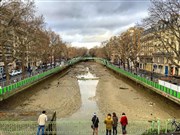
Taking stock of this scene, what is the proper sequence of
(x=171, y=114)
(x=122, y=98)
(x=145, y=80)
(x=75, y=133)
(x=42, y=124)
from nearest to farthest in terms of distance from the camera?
1. (x=42, y=124)
2. (x=75, y=133)
3. (x=171, y=114)
4. (x=122, y=98)
5. (x=145, y=80)

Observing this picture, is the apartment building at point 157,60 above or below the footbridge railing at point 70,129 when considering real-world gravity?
above

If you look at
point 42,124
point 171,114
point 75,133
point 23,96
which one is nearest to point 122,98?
point 171,114

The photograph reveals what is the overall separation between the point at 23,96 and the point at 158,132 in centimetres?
2612

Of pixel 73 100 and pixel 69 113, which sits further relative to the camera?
pixel 73 100

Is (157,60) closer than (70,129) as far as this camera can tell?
No

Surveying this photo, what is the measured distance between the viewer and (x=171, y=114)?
25844 mm

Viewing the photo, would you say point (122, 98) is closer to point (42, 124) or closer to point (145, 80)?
point (145, 80)

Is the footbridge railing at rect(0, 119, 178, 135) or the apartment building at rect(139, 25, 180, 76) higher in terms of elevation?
the apartment building at rect(139, 25, 180, 76)

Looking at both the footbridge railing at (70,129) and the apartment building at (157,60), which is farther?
the apartment building at (157,60)

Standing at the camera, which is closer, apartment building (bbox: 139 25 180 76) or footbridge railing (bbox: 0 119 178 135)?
footbridge railing (bbox: 0 119 178 135)

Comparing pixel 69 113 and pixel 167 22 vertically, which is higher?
pixel 167 22

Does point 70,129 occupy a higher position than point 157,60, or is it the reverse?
point 157,60

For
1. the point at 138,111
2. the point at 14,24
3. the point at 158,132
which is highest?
the point at 14,24

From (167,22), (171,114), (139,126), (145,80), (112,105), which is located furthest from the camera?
(145,80)
